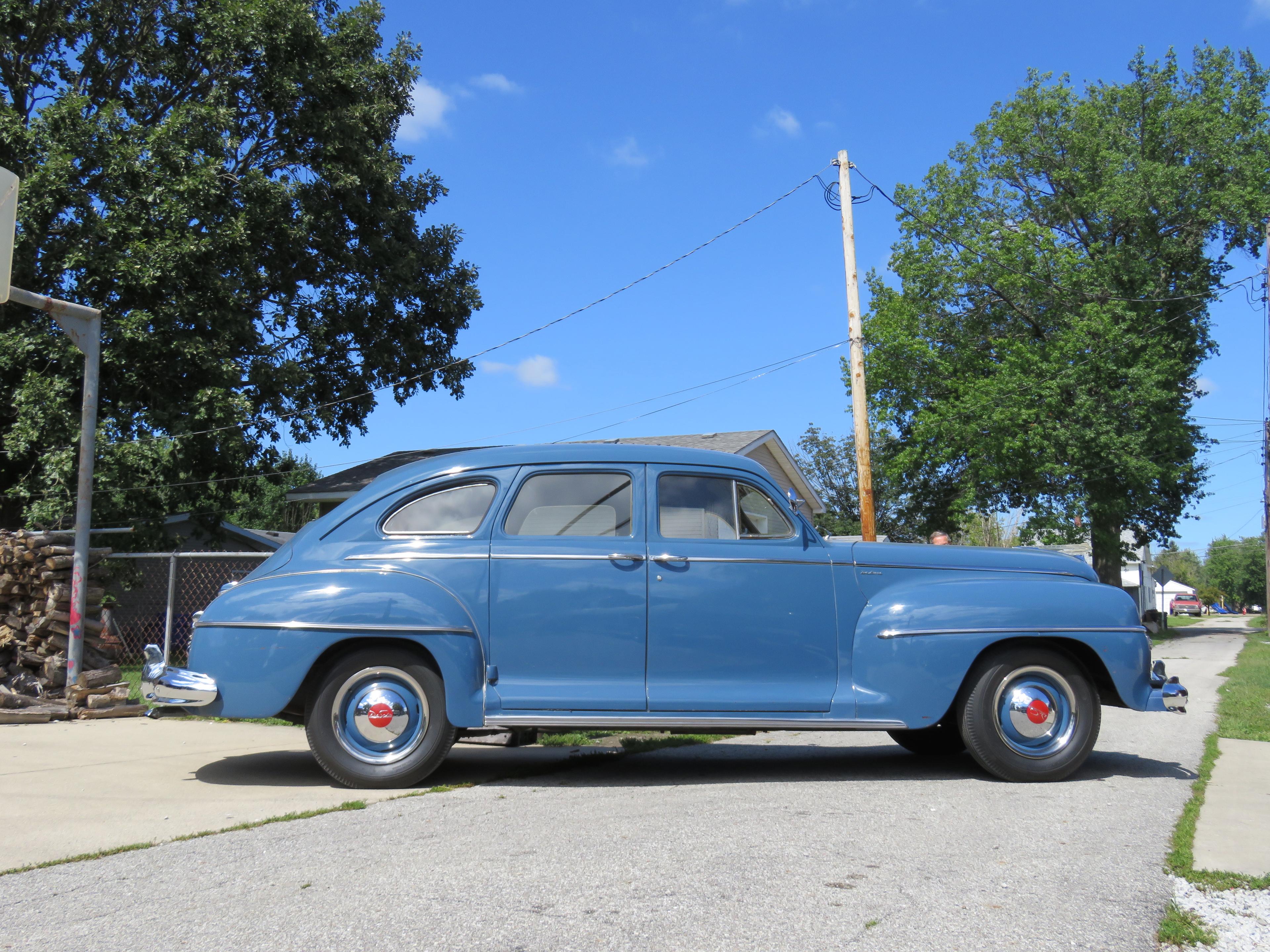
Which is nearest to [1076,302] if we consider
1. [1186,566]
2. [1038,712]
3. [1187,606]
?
[1038,712]

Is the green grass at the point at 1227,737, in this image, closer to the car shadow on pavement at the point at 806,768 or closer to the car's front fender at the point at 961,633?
the car shadow on pavement at the point at 806,768

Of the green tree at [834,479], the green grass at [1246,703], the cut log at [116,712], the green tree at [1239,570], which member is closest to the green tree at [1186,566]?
the green tree at [1239,570]

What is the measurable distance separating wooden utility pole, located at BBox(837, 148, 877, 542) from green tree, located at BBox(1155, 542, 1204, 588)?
408 ft

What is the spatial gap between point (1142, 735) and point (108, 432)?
52.0ft

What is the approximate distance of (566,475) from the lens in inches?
235

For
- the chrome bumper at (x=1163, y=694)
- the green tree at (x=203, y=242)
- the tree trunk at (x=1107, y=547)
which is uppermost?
the green tree at (x=203, y=242)

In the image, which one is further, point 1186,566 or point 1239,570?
point 1186,566

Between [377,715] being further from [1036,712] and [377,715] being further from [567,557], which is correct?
[1036,712]

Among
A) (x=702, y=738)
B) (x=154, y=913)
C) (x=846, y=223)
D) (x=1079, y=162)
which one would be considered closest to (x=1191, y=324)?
(x=1079, y=162)

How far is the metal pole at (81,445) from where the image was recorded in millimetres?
8750

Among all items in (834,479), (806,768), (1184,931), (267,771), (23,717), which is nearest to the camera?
(1184,931)

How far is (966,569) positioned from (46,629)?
7886 mm

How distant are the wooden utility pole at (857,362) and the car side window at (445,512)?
7.59 metres

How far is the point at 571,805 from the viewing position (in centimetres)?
513
